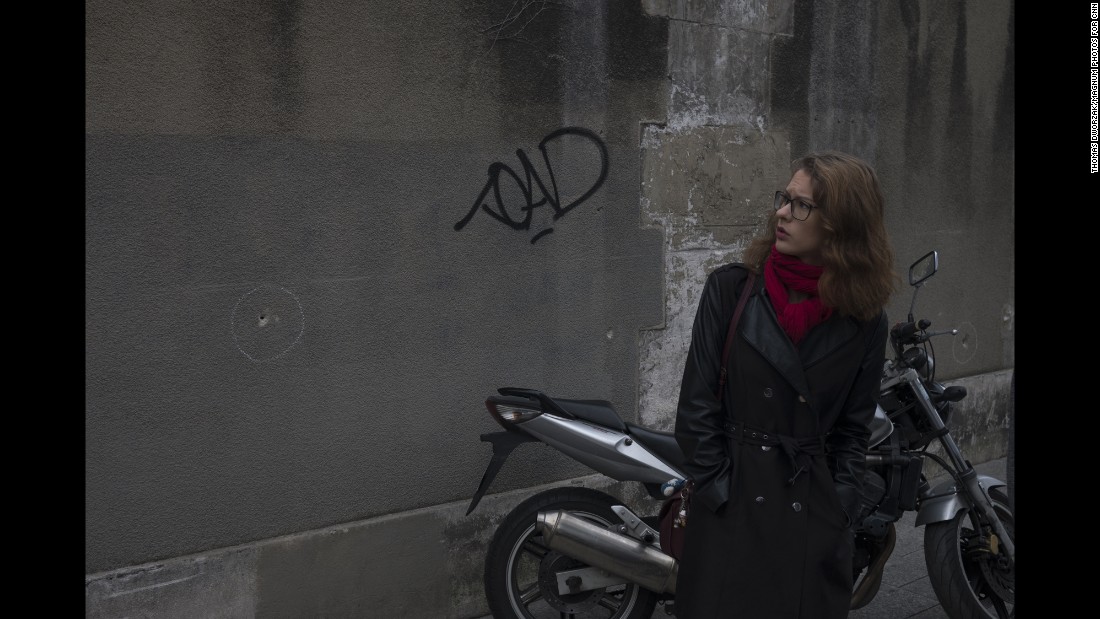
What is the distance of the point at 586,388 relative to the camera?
480 centimetres

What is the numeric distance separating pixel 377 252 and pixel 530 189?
820mm

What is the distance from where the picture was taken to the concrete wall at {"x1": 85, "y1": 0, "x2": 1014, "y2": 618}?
3.54 metres

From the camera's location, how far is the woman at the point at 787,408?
2729 mm

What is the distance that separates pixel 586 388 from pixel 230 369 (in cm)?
174

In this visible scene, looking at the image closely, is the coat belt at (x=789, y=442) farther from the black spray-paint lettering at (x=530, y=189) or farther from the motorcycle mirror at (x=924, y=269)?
the black spray-paint lettering at (x=530, y=189)

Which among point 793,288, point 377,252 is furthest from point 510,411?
point 793,288

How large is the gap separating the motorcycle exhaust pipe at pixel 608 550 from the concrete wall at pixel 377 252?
0.83m

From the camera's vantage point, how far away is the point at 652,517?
3869 mm

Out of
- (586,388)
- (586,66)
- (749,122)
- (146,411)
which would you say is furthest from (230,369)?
(749,122)

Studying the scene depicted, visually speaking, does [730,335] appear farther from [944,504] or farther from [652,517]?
[944,504]

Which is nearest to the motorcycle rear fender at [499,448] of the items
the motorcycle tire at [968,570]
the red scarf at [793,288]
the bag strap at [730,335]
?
the bag strap at [730,335]

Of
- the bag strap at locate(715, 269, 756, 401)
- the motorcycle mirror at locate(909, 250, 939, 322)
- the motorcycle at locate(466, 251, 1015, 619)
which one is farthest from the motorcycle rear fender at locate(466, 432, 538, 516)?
the motorcycle mirror at locate(909, 250, 939, 322)

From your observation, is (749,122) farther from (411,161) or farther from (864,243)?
(864,243)
